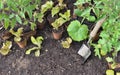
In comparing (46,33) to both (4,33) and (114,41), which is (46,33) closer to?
(4,33)

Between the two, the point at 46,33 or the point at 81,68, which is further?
the point at 46,33

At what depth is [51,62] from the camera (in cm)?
177

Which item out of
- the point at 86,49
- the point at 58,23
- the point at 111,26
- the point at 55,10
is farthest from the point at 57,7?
the point at 111,26

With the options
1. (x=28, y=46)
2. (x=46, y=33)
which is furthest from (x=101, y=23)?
(x=28, y=46)

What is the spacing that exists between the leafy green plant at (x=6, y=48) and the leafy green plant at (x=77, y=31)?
48 cm

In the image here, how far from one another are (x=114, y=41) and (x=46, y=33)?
646mm

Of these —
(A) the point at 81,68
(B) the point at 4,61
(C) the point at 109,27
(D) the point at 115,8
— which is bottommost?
(A) the point at 81,68

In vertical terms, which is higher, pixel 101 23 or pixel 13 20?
pixel 13 20

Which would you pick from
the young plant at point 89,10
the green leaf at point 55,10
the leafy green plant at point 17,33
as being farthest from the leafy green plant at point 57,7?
the leafy green plant at point 17,33

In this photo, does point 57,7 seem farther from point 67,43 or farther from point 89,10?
point 89,10

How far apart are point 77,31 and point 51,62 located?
298mm

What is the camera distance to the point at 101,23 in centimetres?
165

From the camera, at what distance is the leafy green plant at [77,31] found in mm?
1694

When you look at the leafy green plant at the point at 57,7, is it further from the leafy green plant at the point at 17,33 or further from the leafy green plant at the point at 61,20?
the leafy green plant at the point at 17,33
